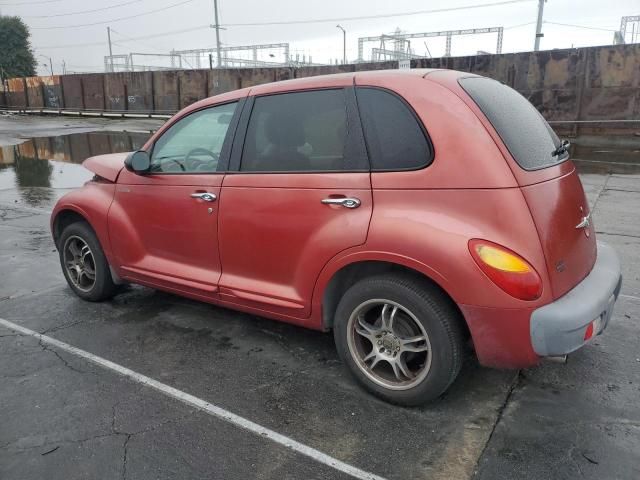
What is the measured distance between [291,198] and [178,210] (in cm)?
104

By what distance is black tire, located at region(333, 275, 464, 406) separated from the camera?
2699 millimetres

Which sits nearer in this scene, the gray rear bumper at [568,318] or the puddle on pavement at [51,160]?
the gray rear bumper at [568,318]

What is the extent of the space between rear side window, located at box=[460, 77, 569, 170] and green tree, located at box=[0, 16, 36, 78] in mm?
72192

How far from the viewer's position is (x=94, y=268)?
4598 millimetres

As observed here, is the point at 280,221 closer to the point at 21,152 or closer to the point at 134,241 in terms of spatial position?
the point at 134,241

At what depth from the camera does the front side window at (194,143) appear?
3701 millimetres

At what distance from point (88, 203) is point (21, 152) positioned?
1468 cm

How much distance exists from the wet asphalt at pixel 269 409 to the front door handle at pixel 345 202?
3.67 ft

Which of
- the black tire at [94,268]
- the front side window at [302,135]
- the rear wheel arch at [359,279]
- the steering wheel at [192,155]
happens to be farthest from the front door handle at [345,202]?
the black tire at [94,268]

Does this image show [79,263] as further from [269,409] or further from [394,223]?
[394,223]

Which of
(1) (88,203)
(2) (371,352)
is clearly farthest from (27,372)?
(2) (371,352)

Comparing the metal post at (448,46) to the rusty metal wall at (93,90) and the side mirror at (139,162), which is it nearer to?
the rusty metal wall at (93,90)

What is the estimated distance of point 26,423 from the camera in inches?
114

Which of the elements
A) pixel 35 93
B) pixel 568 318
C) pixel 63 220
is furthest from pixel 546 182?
pixel 35 93
